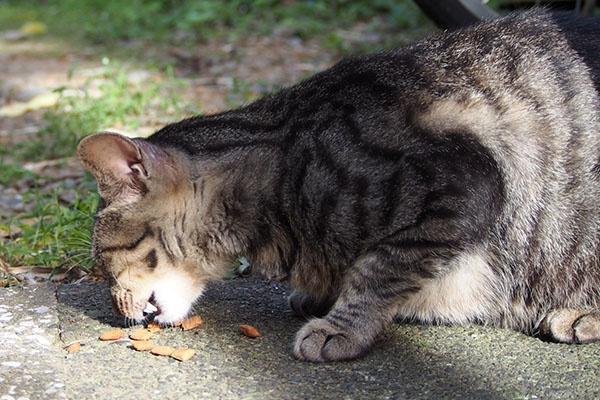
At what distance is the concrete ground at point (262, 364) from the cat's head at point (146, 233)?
0.12 meters

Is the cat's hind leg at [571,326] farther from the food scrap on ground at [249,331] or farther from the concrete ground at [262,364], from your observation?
the food scrap on ground at [249,331]

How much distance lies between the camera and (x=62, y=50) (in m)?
6.86

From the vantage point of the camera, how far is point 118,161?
2.41m

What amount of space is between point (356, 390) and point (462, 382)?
0.31m

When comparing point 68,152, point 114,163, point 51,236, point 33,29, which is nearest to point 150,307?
point 114,163

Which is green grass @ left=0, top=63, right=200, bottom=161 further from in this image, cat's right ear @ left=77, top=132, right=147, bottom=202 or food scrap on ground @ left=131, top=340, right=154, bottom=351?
food scrap on ground @ left=131, top=340, right=154, bottom=351

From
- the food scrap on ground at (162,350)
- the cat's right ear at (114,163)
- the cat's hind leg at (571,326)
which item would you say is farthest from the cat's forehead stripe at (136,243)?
the cat's hind leg at (571,326)

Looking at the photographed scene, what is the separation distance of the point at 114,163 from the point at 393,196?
36.3 inches

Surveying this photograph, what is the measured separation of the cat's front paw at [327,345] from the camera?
2266mm

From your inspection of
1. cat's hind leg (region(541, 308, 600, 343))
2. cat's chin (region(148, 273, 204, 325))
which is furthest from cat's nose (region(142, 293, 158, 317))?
cat's hind leg (region(541, 308, 600, 343))

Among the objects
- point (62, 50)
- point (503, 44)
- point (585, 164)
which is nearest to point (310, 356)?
point (585, 164)

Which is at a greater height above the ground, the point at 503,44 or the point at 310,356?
the point at 503,44

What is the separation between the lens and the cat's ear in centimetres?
235

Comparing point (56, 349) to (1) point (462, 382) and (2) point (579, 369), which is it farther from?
(2) point (579, 369)
